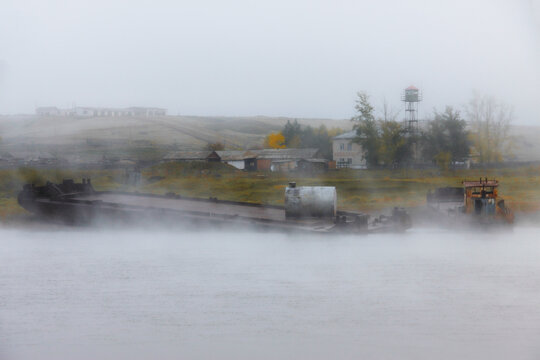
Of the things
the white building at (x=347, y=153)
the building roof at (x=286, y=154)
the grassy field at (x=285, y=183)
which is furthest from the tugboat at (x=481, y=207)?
the building roof at (x=286, y=154)

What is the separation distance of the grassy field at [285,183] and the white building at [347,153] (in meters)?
1.85

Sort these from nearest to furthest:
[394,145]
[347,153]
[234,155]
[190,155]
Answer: [394,145] → [190,155] → [234,155] → [347,153]

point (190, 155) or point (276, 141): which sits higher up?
point (276, 141)

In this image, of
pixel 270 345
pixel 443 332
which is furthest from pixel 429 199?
pixel 270 345

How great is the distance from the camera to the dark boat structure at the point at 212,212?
12.4m

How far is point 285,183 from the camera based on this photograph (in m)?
21.9

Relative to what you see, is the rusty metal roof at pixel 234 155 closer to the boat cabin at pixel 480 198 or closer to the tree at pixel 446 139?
the tree at pixel 446 139

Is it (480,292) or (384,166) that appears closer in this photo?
(480,292)

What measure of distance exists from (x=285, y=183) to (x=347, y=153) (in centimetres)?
671

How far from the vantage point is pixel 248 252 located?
13.1 m

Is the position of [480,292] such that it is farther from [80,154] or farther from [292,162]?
[80,154]

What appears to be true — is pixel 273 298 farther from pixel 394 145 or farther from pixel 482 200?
pixel 394 145

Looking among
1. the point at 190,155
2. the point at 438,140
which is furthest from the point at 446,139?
the point at 190,155

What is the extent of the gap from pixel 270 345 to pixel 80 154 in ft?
65.8
